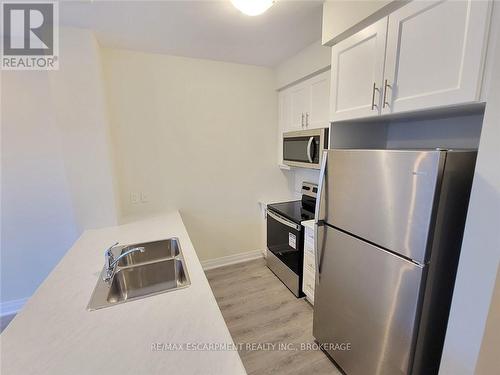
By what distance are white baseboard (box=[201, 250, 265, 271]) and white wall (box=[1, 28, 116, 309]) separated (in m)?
1.27

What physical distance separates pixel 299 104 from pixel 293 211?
119 centimetres

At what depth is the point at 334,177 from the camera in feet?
4.72

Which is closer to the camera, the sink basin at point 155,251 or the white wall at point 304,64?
the sink basin at point 155,251

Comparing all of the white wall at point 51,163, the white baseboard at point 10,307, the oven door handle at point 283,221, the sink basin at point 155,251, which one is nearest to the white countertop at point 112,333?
the sink basin at point 155,251

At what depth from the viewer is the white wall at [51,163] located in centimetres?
185

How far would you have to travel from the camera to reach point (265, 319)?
2055 millimetres

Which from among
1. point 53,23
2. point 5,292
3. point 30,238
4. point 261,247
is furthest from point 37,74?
point 261,247

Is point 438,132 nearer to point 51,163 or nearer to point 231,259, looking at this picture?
point 231,259

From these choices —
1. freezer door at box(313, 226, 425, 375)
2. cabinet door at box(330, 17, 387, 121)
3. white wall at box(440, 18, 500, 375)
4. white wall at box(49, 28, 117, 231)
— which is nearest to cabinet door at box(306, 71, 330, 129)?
cabinet door at box(330, 17, 387, 121)

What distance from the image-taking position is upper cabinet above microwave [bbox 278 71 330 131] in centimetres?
213

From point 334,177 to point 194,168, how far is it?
1716 millimetres

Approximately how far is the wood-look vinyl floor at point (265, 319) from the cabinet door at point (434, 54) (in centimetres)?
180

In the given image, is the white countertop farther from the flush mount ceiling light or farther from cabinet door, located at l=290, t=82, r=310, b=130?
cabinet door, located at l=290, t=82, r=310, b=130

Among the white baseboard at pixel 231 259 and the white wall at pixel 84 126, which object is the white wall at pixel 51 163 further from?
the white baseboard at pixel 231 259
